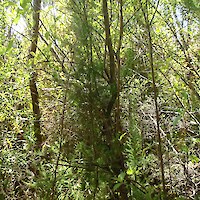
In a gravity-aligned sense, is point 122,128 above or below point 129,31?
below

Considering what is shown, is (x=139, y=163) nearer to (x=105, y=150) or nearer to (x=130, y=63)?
(x=105, y=150)

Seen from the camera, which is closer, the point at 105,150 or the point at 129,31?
the point at 105,150

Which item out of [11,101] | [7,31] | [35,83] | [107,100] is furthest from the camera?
[35,83]

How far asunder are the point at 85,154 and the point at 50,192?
0.23m

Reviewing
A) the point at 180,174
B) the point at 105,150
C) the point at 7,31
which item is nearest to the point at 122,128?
the point at 105,150

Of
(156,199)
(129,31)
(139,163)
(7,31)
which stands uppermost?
(7,31)

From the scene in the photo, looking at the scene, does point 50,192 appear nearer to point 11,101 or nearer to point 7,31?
point 11,101

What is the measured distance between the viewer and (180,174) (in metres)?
1.31

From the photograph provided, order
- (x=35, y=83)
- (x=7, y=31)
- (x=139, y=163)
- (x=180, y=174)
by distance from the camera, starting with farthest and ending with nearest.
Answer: (x=35, y=83)
(x=7, y=31)
(x=180, y=174)
(x=139, y=163)

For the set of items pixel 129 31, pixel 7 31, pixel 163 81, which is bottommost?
pixel 163 81

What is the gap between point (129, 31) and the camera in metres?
1.33

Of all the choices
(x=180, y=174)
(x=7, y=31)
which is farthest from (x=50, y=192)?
(x=7, y=31)

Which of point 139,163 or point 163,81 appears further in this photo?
point 163,81

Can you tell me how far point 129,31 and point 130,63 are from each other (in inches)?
8.3
